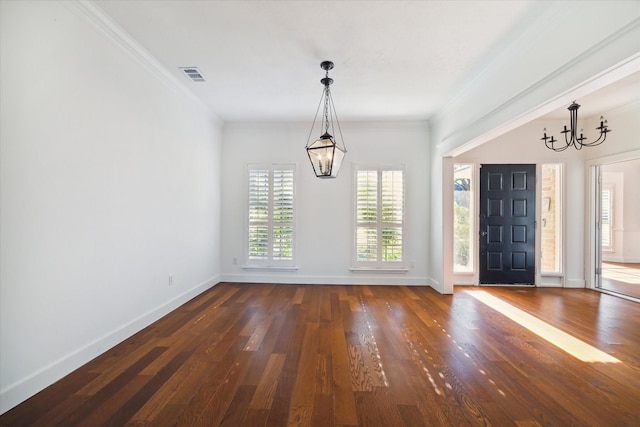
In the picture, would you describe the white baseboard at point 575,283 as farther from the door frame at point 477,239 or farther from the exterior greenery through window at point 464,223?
the exterior greenery through window at point 464,223

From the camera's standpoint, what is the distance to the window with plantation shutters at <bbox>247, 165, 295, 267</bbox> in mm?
5129

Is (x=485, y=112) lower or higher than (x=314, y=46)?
lower

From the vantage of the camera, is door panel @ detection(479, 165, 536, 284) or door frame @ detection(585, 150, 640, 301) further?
door panel @ detection(479, 165, 536, 284)

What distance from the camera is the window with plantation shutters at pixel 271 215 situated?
5129 mm

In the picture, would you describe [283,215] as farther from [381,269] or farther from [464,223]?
[464,223]

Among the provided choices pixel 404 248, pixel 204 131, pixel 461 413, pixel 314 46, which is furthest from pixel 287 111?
pixel 461 413

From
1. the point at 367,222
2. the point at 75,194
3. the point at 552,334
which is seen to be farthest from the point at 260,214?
the point at 552,334

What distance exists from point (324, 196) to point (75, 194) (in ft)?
11.7

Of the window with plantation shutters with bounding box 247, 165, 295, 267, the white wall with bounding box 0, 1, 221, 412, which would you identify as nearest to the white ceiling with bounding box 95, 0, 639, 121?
the white wall with bounding box 0, 1, 221, 412

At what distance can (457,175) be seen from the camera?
5.28m

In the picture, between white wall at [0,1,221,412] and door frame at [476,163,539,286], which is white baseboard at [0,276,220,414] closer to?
white wall at [0,1,221,412]

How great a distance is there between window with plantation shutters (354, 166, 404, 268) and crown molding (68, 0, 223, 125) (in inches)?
124

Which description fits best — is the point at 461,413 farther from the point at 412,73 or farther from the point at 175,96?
the point at 175,96

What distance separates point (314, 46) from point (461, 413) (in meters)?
3.29
